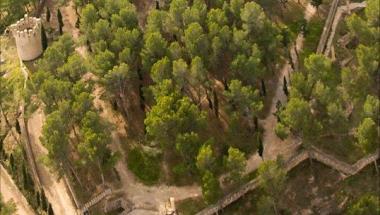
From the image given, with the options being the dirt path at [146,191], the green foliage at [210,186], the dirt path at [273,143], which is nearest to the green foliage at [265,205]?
the green foliage at [210,186]

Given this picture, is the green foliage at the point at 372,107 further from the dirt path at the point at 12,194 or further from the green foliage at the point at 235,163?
the dirt path at the point at 12,194

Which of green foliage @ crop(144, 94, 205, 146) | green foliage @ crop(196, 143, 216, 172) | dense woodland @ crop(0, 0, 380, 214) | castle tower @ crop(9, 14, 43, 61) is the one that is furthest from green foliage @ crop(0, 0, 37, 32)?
green foliage @ crop(196, 143, 216, 172)

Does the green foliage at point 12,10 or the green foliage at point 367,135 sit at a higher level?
the green foliage at point 12,10

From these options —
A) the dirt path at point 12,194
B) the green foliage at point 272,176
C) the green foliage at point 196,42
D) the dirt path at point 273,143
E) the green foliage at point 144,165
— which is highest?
the green foliage at point 196,42

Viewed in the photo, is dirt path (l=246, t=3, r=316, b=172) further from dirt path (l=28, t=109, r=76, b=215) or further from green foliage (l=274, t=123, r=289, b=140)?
dirt path (l=28, t=109, r=76, b=215)

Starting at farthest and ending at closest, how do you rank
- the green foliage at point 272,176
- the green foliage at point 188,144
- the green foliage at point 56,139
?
the green foliage at point 56,139 < the green foliage at point 188,144 < the green foliage at point 272,176

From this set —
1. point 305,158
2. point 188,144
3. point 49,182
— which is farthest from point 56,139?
point 305,158
